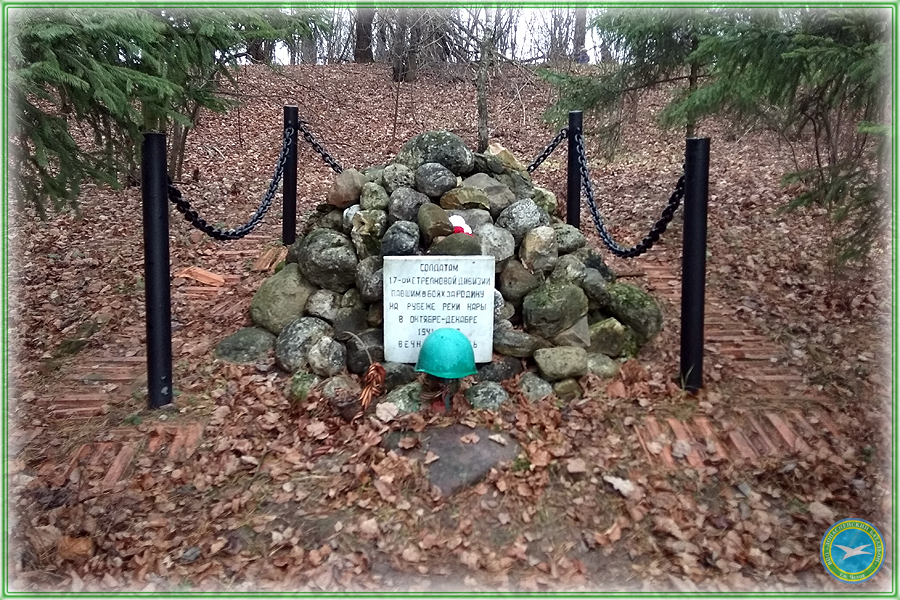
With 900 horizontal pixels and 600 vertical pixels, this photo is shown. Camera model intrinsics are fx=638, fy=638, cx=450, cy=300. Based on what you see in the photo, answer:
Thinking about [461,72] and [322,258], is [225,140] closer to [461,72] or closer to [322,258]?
[461,72]

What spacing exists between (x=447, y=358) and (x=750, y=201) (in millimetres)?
5562

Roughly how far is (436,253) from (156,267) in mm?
1729

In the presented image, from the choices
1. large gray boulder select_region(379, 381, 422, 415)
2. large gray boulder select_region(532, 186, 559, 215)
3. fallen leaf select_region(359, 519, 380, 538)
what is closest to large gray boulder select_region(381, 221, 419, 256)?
large gray boulder select_region(379, 381, 422, 415)

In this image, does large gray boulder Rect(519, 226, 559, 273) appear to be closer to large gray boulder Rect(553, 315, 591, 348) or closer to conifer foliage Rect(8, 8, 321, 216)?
large gray boulder Rect(553, 315, 591, 348)

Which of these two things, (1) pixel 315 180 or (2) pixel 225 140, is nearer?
(1) pixel 315 180

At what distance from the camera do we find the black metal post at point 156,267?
376cm

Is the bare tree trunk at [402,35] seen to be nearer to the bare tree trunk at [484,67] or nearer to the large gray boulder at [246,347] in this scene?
the bare tree trunk at [484,67]

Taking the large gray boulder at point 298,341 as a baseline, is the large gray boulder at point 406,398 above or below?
below

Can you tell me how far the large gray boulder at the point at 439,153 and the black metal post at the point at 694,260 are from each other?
1.70m

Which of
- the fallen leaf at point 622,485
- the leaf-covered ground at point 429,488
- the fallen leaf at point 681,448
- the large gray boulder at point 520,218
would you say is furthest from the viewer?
the large gray boulder at point 520,218

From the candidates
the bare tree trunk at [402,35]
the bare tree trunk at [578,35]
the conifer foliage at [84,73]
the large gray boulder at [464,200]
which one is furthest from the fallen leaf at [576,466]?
the bare tree trunk at [578,35]

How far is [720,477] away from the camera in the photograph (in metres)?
3.25

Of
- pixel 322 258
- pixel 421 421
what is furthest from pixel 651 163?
pixel 421 421

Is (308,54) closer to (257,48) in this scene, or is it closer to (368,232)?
(257,48)
